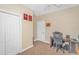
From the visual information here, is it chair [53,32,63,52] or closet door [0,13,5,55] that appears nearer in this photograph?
closet door [0,13,5,55]

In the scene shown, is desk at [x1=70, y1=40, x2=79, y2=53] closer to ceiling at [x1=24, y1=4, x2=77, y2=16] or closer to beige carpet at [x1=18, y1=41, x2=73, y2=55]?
beige carpet at [x1=18, y1=41, x2=73, y2=55]

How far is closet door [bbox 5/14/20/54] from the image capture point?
1.92 m

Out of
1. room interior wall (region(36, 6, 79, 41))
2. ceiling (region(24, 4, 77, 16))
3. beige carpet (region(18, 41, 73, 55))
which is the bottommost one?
beige carpet (region(18, 41, 73, 55))

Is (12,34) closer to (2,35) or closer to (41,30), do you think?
(2,35)

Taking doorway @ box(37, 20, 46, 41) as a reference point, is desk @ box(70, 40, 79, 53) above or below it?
below

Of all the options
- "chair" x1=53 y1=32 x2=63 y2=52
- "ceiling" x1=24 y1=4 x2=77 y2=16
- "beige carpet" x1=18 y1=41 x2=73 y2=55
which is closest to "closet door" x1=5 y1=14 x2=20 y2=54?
"beige carpet" x1=18 y1=41 x2=73 y2=55

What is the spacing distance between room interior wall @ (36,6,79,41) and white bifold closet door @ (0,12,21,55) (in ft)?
1.43

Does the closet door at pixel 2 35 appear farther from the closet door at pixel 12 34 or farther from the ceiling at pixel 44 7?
the ceiling at pixel 44 7

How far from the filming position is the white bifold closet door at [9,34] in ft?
6.15

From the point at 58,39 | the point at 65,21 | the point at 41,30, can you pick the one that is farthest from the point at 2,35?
the point at 65,21

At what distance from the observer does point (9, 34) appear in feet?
6.37

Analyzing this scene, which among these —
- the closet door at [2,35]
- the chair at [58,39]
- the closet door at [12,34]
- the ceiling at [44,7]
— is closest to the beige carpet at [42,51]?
the chair at [58,39]
